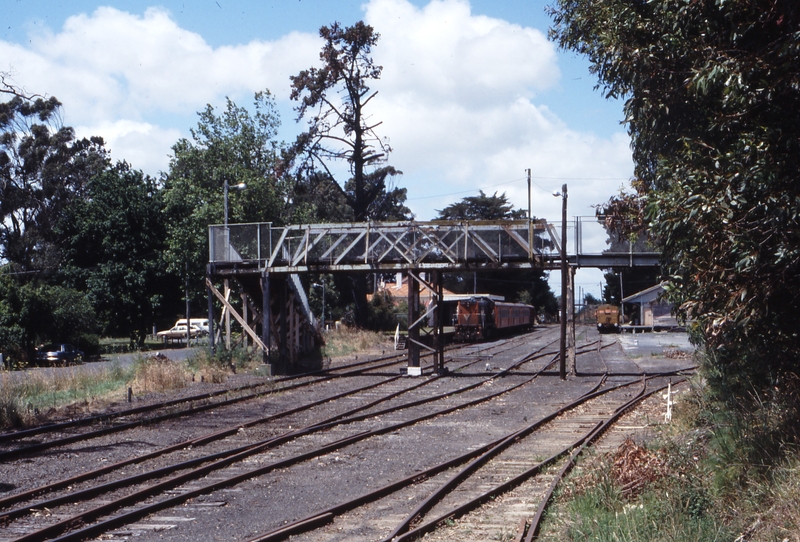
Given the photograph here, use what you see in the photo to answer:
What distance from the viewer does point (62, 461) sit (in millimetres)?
11586

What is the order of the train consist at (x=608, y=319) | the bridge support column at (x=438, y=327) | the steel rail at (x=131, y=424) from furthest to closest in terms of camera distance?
the train consist at (x=608, y=319) < the bridge support column at (x=438, y=327) < the steel rail at (x=131, y=424)

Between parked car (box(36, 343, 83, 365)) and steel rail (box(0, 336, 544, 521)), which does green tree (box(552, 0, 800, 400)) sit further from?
parked car (box(36, 343, 83, 365))

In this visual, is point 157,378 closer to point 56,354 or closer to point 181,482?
point 181,482

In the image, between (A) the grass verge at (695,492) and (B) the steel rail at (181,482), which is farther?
(B) the steel rail at (181,482)

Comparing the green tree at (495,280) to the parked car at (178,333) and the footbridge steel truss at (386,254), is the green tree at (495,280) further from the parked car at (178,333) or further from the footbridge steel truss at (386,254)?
the footbridge steel truss at (386,254)

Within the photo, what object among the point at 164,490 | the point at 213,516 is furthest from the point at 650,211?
the point at 164,490

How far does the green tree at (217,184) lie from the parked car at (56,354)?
6444 mm

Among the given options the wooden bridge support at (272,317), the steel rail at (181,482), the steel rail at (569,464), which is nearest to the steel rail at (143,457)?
the steel rail at (181,482)

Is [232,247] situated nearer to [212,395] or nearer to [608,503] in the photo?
[212,395]

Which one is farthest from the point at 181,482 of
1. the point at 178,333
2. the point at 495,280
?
the point at 495,280

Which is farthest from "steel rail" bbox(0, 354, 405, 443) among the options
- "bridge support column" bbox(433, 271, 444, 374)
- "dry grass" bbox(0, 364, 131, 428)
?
"bridge support column" bbox(433, 271, 444, 374)

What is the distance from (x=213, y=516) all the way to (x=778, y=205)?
6.59 m

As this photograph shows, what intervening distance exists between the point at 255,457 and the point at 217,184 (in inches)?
1132

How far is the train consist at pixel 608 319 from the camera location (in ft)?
211
